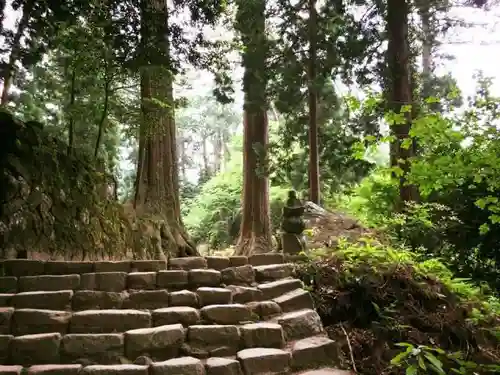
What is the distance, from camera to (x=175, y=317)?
3.66 meters

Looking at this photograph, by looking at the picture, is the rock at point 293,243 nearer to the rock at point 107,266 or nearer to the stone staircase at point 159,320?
the stone staircase at point 159,320

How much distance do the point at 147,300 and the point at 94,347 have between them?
710 mm

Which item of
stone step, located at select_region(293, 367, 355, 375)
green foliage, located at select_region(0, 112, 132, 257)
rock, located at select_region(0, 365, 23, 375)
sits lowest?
stone step, located at select_region(293, 367, 355, 375)

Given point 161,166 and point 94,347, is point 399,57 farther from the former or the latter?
point 94,347

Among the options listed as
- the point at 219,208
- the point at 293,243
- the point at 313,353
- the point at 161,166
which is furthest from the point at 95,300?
the point at 219,208

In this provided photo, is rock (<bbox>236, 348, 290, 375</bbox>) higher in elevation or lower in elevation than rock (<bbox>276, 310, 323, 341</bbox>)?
lower

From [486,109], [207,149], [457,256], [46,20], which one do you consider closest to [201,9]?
[46,20]

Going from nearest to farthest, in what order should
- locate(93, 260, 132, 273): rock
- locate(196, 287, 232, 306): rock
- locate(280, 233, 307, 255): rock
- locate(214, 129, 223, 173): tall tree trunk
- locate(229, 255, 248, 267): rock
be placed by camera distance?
locate(196, 287, 232, 306): rock → locate(93, 260, 132, 273): rock → locate(229, 255, 248, 267): rock → locate(280, 233, 307, 255): rock → locate(214, 129, 223, 173): tall tree trunk

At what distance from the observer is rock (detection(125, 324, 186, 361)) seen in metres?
3.28

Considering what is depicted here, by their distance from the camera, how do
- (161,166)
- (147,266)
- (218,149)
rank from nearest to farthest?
(147,266)
(161,166)
(218,149)

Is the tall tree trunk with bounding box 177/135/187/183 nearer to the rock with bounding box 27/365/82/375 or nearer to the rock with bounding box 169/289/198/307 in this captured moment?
the rock with bounding box 169/289/198/307

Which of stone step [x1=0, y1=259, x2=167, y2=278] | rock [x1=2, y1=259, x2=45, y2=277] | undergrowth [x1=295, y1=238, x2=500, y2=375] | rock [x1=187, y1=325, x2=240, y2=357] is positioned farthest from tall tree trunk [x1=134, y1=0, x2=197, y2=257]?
rock [x1=187, y1=325, x2=240, y2=357]

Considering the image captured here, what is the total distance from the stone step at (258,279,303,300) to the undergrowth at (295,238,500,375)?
0.16 m

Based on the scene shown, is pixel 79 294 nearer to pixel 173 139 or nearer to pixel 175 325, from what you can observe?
pixel 175 325
